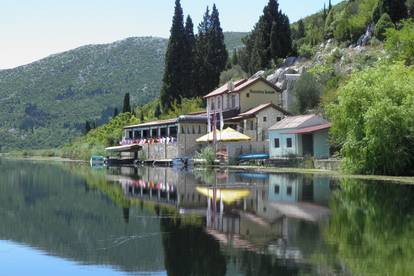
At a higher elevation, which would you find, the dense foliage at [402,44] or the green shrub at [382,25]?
the green shrub at [382,25]

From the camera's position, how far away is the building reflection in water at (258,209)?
15914 millimetres

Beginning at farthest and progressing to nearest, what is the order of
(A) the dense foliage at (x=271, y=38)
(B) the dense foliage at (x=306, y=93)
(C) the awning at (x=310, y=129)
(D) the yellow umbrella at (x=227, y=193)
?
(A) the dense foliage at (x=271, y=38) < (B) the dense foliage at (x=306, y=93) < (C) the awning at (x=310, y=129) < (D) the yellow umbrella at (x=227, y=193)

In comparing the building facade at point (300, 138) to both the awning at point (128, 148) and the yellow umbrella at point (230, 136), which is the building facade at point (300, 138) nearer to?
the yellow umbrella at point (230, 136)

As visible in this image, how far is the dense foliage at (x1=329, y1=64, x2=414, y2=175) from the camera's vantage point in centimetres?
3953

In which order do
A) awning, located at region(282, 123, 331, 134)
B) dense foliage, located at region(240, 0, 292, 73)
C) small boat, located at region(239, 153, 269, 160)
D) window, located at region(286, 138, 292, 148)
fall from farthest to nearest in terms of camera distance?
1. dense foliage, located at region(240, 0, 292, 73)
2. small boat, located at region(239, 153, 269, 160)
3. window, located at region(286, 138, 292, 148)
4. awning, located at region(282, 123, 331, 134)

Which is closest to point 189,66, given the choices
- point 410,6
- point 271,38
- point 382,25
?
point 271,38

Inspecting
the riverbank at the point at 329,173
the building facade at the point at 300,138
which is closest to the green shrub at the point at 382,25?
the building facade at the point at 300,138

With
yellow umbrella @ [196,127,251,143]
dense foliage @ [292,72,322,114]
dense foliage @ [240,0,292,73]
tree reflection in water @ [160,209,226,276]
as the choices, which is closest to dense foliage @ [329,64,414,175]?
→ yellow umbrella @ [196,127,251,143]

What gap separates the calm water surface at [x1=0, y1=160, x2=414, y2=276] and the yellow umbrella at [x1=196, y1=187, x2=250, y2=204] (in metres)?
0.05

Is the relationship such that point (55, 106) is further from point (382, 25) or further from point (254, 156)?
point (254, 156)

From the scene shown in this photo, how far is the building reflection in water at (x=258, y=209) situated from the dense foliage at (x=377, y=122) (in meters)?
3.95

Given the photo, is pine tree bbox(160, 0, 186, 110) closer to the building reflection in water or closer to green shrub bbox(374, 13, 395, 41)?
green shrub bbox(374, 13, 395, 41)

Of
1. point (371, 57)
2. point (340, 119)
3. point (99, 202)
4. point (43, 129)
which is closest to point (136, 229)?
point (99, 202)

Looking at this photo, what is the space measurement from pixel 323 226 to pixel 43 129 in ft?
526
